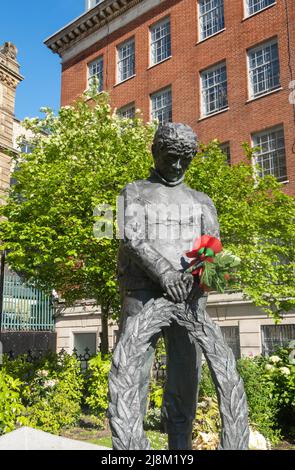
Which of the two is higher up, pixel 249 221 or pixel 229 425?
pixel 249 221

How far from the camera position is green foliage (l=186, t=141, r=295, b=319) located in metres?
12.0

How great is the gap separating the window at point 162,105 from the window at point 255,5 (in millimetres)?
5705

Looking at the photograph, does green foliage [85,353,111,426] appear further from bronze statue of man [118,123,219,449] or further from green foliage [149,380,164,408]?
bronze statue of man [118,123,219,449]

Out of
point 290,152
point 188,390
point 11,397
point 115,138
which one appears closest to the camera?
point 188,390

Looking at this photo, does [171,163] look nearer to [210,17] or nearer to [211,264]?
[211,264]

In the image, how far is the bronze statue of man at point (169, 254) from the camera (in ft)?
12.0

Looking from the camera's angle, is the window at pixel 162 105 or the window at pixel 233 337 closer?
the window at pixel 233 337

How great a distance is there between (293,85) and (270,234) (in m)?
10.2

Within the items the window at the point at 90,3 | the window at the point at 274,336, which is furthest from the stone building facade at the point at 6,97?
the window at the point at 274,336

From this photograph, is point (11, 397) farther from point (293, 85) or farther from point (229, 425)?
point (293, 85)

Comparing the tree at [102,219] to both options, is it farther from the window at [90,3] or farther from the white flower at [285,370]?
the window at [90,3]

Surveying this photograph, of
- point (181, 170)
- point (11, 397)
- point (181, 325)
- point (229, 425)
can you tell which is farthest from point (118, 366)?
point (11, 397)

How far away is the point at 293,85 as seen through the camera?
1978 cm

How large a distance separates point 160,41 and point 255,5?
6.22m
